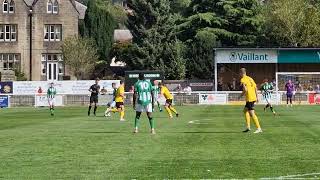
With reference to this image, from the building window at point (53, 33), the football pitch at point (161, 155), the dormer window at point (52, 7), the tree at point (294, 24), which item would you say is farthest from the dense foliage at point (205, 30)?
the football pitch at point (161, 155)

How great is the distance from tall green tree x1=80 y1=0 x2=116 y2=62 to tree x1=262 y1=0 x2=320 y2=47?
68.2ft

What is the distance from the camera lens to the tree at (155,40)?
7450cm

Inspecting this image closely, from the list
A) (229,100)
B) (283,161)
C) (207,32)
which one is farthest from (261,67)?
(283,161)

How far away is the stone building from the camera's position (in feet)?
272

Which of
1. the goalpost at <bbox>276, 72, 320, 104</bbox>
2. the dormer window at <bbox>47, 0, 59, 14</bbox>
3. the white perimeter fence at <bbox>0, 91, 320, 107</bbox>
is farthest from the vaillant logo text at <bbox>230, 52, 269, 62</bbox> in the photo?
the dormer window at <bbox>47, 0, 59, 14</bbox>

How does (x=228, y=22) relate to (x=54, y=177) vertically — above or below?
above

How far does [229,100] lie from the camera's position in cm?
5797

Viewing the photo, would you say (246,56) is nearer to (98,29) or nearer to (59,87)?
(59,87)

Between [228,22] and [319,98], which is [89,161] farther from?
[228,22]

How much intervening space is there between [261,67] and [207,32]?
13492 mm

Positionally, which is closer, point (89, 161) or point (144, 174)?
point (144, 174)

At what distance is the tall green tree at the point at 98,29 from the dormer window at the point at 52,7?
4092mm

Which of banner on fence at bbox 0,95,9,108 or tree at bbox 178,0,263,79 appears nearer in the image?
banner on fence at bbox 0,95,9,108

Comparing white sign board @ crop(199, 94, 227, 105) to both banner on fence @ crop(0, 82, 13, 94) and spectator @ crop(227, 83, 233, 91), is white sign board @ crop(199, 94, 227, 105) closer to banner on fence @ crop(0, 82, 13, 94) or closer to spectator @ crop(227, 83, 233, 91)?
spectator @ crop(227, 83, 233, 91)
